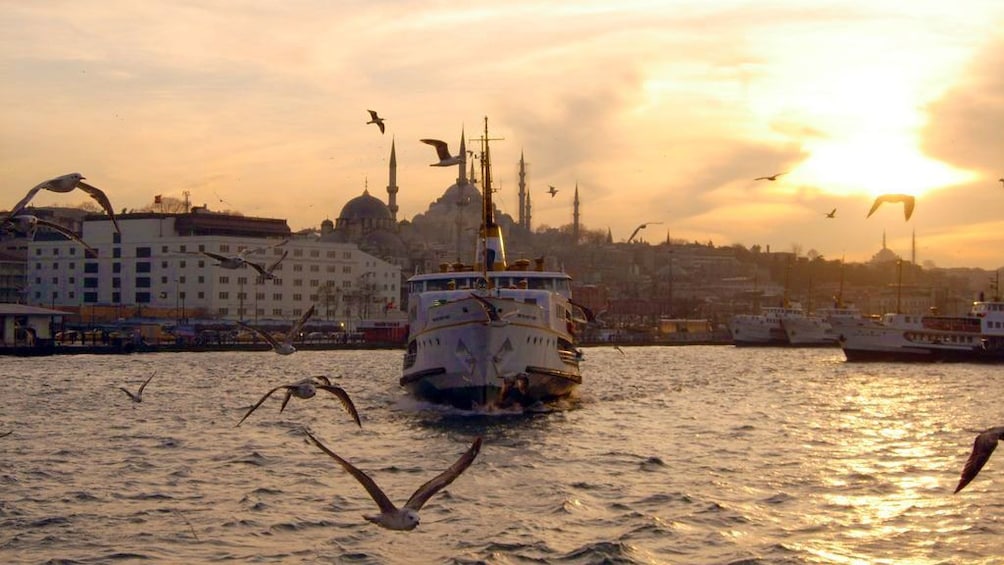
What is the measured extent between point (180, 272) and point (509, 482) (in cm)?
9721

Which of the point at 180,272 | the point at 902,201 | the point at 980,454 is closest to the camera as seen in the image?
the point at 980,454

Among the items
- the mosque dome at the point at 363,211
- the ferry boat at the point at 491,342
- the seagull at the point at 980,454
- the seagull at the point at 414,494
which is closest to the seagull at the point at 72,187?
the seagull at the point at 414,494

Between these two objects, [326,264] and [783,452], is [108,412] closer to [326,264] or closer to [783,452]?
[783,452]

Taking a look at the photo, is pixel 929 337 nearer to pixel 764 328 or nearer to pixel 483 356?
pixel 764 328

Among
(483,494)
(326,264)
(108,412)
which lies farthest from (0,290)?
(483,494)

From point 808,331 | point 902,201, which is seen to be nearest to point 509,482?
point 902,201

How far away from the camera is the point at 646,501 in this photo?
73.8 feet

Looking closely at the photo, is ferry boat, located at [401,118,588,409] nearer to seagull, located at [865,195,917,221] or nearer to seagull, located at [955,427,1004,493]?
seagull, located at [865,195,917,221]

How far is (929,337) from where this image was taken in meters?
91.6

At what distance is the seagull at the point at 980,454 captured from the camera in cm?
1258

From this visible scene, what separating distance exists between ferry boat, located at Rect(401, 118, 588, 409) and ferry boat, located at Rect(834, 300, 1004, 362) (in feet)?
182

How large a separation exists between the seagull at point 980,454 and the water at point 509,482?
18.5 feet

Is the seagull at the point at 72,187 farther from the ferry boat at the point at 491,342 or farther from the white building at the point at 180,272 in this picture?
the white building at the point at 180,272

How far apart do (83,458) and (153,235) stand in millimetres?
93990
